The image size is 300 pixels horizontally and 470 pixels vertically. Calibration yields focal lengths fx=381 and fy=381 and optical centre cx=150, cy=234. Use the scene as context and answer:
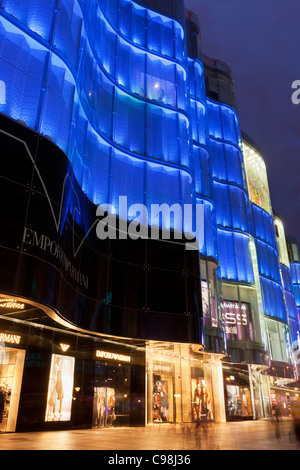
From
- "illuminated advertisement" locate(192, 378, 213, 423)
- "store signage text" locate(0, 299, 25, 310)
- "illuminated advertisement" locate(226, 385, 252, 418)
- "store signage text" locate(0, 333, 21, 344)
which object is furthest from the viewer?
"illuminated advertisement" locate(226, 385, 252, 418)

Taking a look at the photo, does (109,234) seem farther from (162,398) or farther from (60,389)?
(162,398)

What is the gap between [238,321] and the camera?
116 ft

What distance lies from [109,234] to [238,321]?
19.6 metres

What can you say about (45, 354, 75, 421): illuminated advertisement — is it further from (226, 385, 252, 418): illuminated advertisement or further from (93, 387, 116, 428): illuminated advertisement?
(226, 385, 252, 418): illuminated advertisement

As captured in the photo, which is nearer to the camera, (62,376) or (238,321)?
(62,376)

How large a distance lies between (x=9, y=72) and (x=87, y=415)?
16187mm

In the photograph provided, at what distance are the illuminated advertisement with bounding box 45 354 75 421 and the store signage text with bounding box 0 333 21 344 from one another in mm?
2177

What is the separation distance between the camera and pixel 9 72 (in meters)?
14.7

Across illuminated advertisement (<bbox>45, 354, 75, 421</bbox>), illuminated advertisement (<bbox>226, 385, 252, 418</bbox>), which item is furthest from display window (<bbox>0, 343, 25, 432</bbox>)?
illuminated advertisement (<bbox>226, 385, 252, 418</bbox>)

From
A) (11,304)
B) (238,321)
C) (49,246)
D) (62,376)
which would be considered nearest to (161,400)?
(62,376)

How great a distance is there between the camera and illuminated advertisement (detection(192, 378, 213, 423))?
2756cm

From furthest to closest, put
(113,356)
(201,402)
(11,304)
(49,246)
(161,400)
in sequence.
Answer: (201,402)
(161,400)
(113,356)
(11,304)
(49,246)

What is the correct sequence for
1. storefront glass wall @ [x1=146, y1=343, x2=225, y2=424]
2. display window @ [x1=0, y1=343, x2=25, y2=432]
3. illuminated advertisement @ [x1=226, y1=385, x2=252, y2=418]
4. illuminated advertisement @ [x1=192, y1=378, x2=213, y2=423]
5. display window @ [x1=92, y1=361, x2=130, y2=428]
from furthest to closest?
illuminated advertisement @ [x1=226, y1=385, x2=252, y2=418]
illuminated advertisement @ [x1=192, y1=378, x2=213, y2=423]
storefront glass wall @ [x1=146, y1=343, x2=225, y2=424]
display window @ [x1=92, y1=361, x2=130, y2=428]
display window @ [x1=0, y1=343, x2=25, y2=432]
